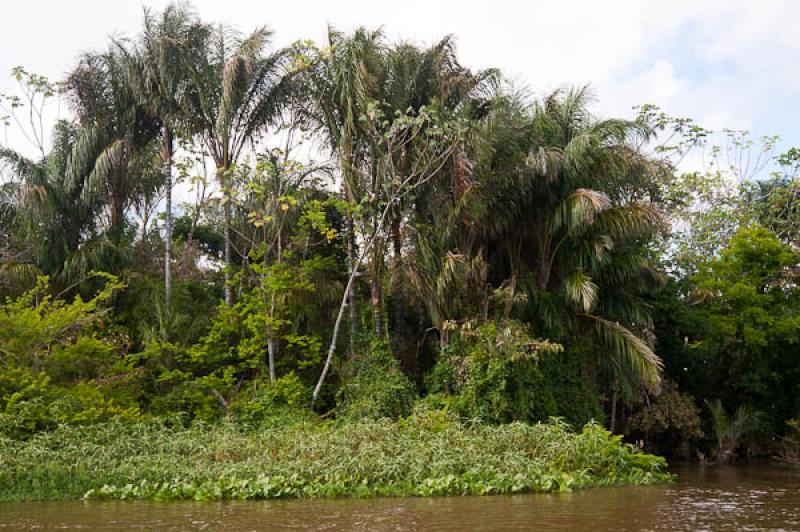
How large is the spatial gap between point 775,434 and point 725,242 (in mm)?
A: 5150

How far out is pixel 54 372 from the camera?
15.4 m

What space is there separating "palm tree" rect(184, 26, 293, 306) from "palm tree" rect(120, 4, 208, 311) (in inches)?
7.8

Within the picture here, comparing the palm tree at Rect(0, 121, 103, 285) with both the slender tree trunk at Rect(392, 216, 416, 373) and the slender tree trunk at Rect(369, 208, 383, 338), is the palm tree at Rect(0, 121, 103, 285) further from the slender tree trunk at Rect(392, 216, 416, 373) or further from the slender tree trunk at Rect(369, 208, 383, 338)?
the slender tree trunk at Rect(392, 216, 416, 373)

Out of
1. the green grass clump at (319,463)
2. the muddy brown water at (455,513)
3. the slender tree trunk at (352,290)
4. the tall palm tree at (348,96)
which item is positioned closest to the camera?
the muddy brown water at (455,513)

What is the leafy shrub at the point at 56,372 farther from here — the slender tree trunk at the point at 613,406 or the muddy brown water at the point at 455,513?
the slender tree trunk at the point at 613,406

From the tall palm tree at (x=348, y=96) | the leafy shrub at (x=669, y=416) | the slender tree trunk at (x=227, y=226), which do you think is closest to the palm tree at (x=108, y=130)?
the slender tree trunk at (x=227, y=226)

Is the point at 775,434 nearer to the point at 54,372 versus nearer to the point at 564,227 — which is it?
the point at 564,227

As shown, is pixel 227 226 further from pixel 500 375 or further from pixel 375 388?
pixel 500 375

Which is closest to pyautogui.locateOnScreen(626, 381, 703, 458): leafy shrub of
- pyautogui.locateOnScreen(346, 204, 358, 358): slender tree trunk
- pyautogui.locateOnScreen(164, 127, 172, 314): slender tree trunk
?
pyautogui.locateOnScreen(346, 204, 358, 358): slender tree trunk

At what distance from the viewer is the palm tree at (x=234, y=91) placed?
1809 cm

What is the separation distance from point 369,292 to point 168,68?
6.73 m

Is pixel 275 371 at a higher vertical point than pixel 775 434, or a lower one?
higher

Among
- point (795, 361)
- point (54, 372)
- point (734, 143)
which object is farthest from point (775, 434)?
point (54, 372)

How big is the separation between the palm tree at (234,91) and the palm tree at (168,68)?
20 cm
